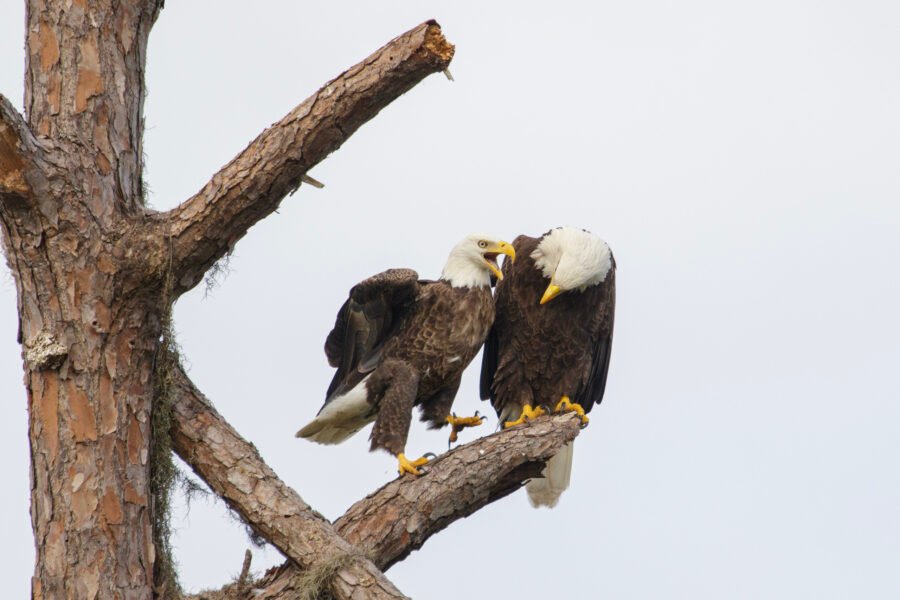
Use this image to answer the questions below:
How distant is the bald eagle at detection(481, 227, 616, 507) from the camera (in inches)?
246

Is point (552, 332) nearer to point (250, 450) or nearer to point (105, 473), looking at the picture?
point (250, 450)

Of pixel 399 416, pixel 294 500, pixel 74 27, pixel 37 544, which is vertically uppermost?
pixel 74 27

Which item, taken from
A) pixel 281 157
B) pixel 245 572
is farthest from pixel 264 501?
pixel 281 157

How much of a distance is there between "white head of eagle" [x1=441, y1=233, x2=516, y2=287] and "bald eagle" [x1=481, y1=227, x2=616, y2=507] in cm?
33

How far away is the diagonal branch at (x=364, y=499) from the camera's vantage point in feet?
14.9

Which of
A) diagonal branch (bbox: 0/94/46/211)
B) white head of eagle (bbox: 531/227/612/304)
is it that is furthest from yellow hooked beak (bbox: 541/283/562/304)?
diagonal branch (bbox: 0/94/46/211)

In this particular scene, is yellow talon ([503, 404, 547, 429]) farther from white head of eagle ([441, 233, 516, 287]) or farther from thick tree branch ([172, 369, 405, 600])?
thick tree branch ([172, 369, 405, 600])

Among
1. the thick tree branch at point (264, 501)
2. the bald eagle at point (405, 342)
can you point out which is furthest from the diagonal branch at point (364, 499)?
the bald eagle at point (405, 342)

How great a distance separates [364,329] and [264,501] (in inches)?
56.3

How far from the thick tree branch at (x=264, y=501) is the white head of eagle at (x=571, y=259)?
1.97m

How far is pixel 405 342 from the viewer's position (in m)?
5.75

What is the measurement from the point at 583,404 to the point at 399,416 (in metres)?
1.60

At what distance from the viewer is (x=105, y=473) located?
4.20 metres

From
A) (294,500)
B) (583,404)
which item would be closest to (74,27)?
(294,500)
